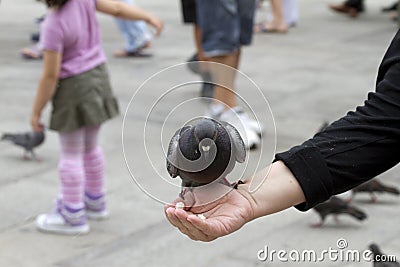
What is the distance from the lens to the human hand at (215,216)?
1.96m

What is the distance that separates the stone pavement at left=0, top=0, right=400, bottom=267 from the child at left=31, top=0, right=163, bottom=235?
18cm

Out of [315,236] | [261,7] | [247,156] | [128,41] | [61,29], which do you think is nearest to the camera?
[247,156]

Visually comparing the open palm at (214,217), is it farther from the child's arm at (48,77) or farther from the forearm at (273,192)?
the child's arm at (48,77)

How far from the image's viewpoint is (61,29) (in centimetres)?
468

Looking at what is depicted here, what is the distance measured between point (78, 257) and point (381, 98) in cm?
294

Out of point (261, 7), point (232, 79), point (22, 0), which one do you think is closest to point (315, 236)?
point (232, 79)

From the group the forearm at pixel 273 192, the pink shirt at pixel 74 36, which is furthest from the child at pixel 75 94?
the forearm at pixel 273 192

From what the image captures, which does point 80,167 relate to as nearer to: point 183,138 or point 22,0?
point 183,138

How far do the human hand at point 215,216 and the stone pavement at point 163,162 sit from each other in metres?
0.13

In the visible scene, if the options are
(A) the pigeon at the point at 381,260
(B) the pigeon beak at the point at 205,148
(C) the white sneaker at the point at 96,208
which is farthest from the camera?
(C) the white sneaker at the point at 96,208

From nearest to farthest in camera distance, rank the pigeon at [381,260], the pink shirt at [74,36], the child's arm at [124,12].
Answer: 1. the pigeon at [381,260]
2. the pink shirt at [74,36]
3. the child's arm at [124,12]

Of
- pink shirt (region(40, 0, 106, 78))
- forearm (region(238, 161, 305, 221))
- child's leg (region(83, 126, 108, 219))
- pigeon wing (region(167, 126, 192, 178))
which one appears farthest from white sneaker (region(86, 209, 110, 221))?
pigeon wing (region(167, 126, 192, 178))

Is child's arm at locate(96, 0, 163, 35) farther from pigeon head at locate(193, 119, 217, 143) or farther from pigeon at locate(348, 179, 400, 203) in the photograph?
pigeon head at locate(193, 119, 217, 143)

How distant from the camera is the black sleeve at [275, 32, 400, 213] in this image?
2117 millimetres
